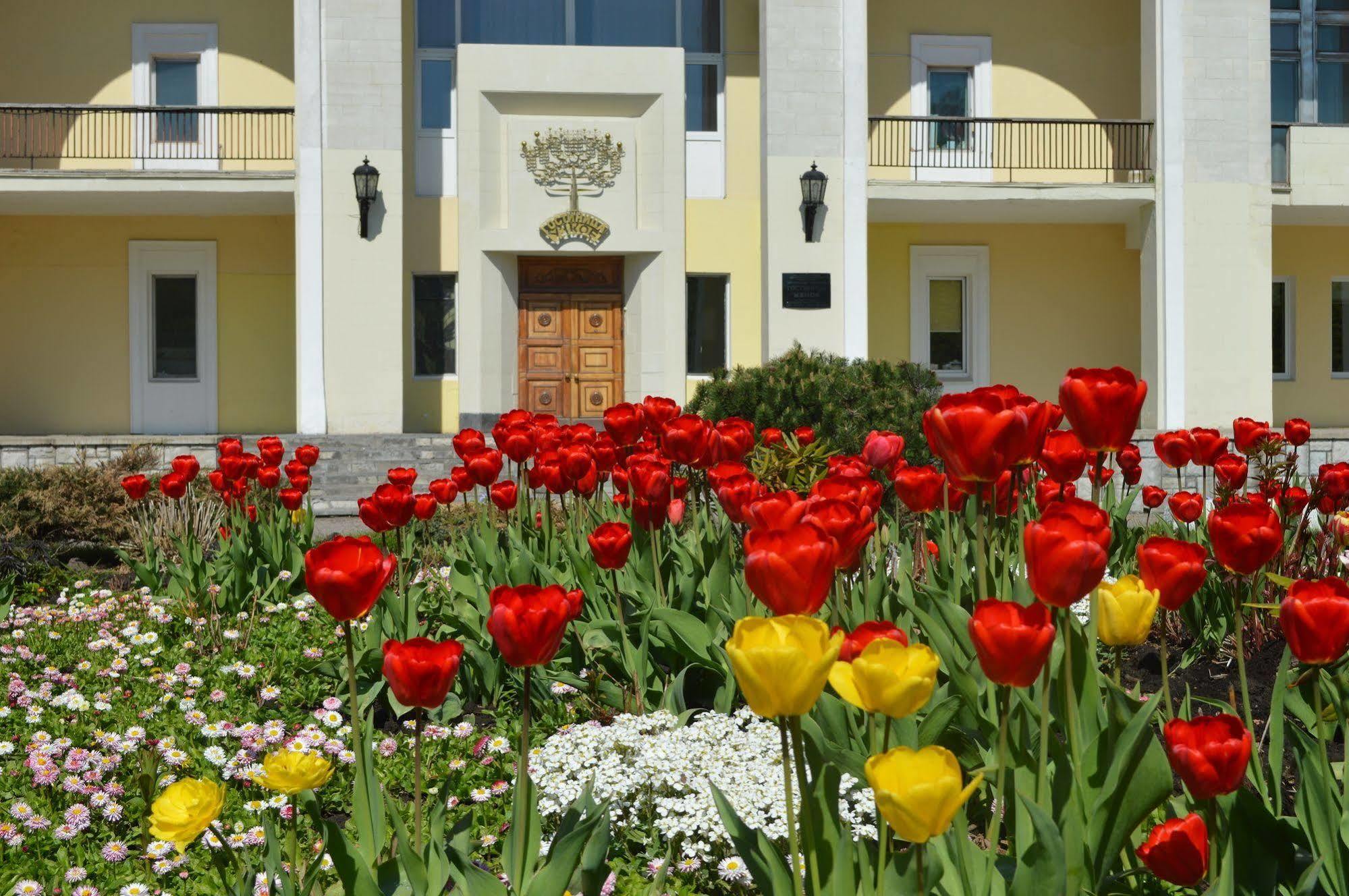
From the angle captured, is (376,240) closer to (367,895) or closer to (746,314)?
A: (746,314)

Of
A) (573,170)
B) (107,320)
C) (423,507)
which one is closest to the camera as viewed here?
(423,507)

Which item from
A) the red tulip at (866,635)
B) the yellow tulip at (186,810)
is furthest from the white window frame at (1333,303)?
the yellow tulip at (186,810)

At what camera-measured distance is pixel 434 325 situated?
18.1 meters

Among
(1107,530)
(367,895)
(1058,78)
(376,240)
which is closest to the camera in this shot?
(1107,530)

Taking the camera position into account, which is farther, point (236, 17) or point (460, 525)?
point (236, 17)

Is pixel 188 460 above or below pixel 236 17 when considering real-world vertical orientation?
below

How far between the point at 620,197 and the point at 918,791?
664 inches

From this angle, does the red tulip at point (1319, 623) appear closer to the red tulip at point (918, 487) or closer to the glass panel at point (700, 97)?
the red tulip at point (918, 487)

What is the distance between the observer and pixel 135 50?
18422 mm

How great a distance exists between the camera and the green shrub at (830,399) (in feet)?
32.3

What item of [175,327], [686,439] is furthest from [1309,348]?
[686,439]

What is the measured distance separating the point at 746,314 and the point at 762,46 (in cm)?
371

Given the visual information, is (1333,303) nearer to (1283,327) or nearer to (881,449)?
(1283,327)

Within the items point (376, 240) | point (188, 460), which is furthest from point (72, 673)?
point (376, 240)
